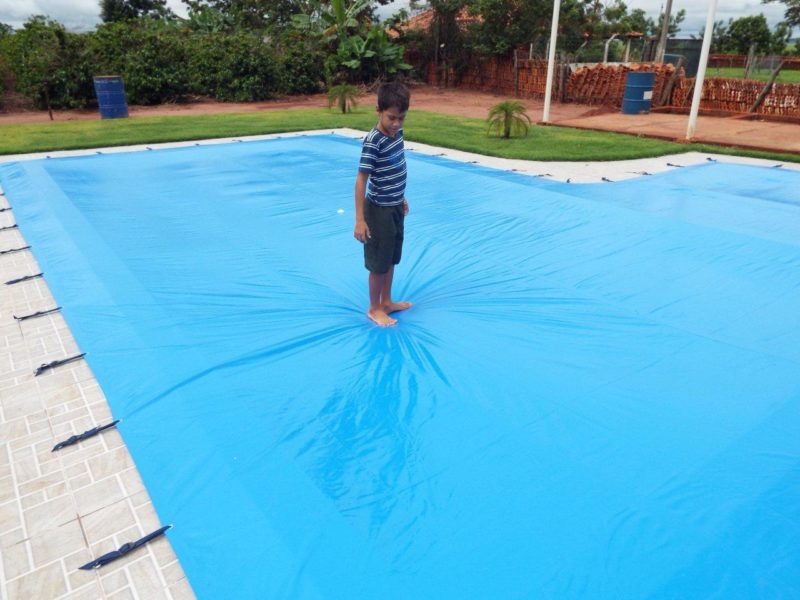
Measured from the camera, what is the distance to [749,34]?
3131cm

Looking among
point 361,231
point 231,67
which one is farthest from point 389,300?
point 231,67

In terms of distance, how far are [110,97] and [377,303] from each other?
1211cm

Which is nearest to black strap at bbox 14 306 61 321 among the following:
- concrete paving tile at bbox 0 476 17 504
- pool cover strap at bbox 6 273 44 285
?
pool cover strap at bbox 6 273 44 285

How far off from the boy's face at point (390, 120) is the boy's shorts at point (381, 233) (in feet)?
1.34

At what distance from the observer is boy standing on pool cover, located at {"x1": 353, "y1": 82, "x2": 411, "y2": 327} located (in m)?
2.90

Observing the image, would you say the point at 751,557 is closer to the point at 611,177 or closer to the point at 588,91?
the point at 611,177

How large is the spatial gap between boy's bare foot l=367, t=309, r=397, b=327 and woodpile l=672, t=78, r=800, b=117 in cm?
1197

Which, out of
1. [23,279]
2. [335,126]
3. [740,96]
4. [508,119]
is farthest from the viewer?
[740,96]

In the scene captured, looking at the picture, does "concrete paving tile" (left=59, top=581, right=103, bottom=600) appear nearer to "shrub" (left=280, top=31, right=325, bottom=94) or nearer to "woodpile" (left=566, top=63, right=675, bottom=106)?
"woodpile" (left=566, top=63, right=675, bottom=106)

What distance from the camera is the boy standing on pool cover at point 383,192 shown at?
2896 millimetres

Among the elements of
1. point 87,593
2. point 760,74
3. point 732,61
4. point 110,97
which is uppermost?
point 732,61

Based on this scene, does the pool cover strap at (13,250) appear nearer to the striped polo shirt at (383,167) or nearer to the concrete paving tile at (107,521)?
the striped polo shirt at (383,167)

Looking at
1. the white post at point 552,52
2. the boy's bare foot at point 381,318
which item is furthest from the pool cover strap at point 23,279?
the white post at point 552,52

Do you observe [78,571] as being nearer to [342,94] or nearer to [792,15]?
[342,94]
